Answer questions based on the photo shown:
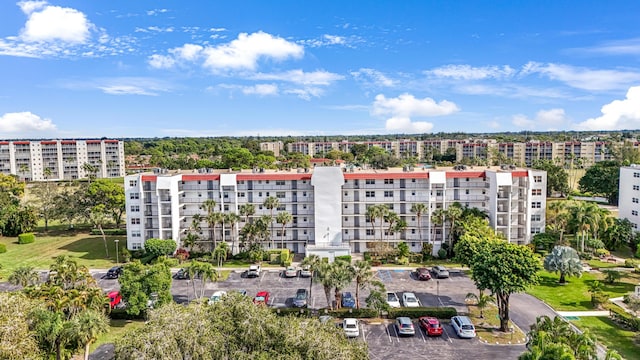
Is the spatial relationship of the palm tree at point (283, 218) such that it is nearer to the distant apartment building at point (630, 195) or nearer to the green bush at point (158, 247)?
the green bush at point (158, 247)

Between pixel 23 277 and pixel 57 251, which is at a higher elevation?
pixel 23 277

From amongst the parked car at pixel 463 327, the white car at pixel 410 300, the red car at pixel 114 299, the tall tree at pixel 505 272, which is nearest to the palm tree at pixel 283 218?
the white car at pixel 410 300

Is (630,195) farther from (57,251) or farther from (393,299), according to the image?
(57,251)

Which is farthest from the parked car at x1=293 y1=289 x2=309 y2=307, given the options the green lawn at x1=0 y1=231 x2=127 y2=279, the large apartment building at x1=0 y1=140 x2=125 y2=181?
the large apartment building at x1=0 y1=140 x2=125 y2=181

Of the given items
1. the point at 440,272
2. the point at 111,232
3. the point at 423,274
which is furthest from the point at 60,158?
the point at 440,272

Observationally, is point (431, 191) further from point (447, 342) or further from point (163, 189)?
point (163, 189)

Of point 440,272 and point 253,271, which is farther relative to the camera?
point 253,271

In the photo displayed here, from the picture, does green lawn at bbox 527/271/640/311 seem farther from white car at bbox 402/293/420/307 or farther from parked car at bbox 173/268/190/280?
parked car at bbox 173/268/190/280
